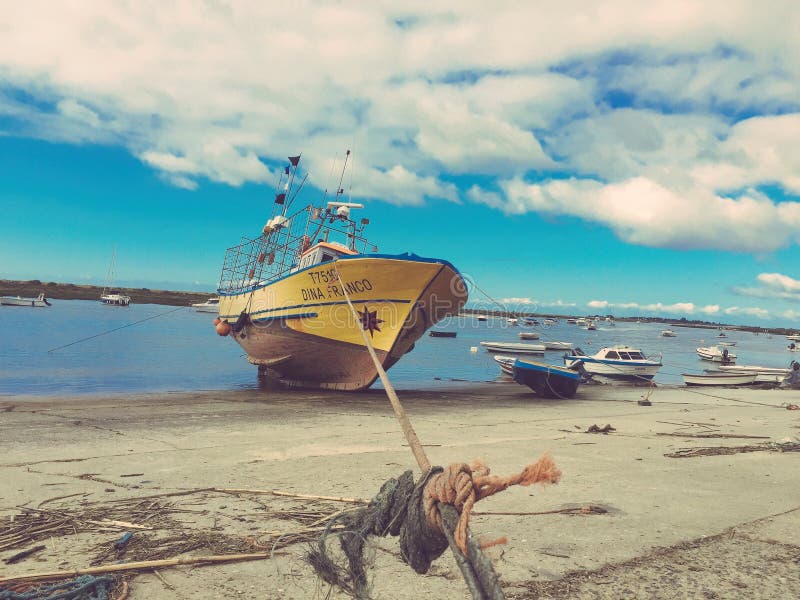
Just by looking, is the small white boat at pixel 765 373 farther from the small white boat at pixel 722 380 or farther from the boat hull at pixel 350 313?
the boat hull at pixel 350 313

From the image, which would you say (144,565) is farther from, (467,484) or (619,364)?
(619,364)

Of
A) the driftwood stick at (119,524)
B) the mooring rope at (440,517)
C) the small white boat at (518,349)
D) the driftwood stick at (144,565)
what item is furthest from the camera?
the small white boat at (518,349)

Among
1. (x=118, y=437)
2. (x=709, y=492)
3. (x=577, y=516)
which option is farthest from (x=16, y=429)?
(x=709, y=492)

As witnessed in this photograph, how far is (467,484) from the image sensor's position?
2098 millimetres

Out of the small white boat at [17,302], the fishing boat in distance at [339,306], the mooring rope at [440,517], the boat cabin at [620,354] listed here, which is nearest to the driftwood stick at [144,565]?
the mooring rope at [440,517]

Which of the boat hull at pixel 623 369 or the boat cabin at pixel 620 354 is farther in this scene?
the boat cabin at pixel 620 354

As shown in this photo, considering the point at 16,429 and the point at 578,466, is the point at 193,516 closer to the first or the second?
the point at 578,466

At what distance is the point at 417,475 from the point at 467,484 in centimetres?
432

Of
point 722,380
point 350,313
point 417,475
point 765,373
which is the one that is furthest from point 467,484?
point 765,373

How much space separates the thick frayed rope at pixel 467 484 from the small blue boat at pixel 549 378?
1843cm

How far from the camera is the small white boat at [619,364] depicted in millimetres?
28812

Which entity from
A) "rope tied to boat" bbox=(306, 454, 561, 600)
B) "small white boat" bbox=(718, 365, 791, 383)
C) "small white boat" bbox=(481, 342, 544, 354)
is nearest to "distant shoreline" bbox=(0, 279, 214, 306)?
"small white boat" bbox=(481, 342, 544, 354)

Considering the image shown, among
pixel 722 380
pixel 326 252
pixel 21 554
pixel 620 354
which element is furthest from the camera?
pixel 620 354

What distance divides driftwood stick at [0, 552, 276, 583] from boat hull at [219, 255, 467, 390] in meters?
11.5
